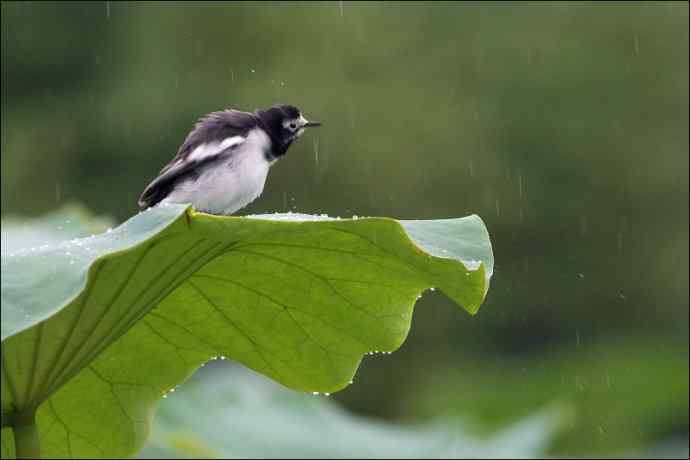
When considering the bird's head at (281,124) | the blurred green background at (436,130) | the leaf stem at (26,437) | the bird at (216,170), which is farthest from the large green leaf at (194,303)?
the blurred green background at (436,130)

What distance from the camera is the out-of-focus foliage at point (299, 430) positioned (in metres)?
4.54

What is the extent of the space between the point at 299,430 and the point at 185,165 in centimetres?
90

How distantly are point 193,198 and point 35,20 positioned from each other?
2222 centimetres

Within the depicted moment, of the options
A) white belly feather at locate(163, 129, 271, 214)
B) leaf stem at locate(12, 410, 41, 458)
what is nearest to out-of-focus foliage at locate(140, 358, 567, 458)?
white belly feather at locate(163, 129, 271, 214)

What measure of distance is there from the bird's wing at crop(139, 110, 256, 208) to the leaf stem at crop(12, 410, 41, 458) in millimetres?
2439

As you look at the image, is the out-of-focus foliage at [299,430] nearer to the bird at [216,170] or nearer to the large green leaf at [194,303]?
the bird at [216,170]

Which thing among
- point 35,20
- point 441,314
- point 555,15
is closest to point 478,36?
point 555,15

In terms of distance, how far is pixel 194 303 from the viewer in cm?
269

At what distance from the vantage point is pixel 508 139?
2273 centimetres

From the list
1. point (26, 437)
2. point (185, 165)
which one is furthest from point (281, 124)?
point (26, 437)

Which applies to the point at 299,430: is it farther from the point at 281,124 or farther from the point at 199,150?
the point at 281,124

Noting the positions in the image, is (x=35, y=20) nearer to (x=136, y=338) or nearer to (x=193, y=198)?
(x=193, y=198)

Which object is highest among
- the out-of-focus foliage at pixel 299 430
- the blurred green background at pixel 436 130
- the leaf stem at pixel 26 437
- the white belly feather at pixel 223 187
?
the leaf stem at pixel 26 437

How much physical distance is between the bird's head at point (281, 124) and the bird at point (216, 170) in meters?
0.14
